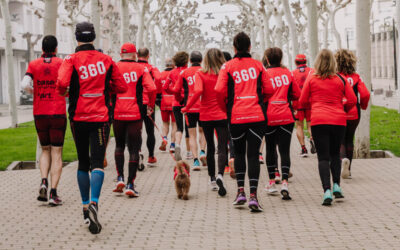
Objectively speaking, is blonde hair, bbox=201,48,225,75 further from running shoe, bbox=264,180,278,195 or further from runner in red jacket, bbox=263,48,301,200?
running shoe, bbox=264,180,278,195

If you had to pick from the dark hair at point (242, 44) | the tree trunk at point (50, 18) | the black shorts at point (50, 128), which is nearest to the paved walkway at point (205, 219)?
the black shorts at point (50, 128)

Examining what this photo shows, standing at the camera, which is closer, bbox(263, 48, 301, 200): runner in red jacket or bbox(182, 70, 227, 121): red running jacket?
bbox(263, 48, 301, 200): runner in red jacket

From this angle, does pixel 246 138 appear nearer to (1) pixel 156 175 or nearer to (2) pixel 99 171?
(2) pixel 99 171

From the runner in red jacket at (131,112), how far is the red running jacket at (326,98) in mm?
2170

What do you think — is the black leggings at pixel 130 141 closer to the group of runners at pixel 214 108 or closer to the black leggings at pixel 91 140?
the group of runners at pixel 214 108

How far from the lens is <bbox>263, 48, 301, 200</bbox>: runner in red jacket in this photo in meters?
9.53

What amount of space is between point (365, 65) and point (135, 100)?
18.5 ft

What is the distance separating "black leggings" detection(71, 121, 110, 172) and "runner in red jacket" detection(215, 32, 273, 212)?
65.7 inches

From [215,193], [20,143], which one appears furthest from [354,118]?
[20,143]

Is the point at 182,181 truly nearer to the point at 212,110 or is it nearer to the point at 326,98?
the point at 212,110

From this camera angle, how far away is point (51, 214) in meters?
8.44

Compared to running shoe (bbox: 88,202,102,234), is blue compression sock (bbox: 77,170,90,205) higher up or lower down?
higher up

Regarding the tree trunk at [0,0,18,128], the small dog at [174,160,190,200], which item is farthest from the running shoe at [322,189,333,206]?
the tree trunk at [0,0,18,128]

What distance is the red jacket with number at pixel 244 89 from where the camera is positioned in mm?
8305
